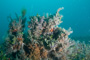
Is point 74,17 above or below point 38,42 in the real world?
above

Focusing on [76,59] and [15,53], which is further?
[76,59]

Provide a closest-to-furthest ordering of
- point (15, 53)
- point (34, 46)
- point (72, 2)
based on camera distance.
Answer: point (34, 46) → point (15, 53) → point (72, 2)

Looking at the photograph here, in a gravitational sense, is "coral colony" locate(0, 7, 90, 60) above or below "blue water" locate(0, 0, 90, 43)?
below

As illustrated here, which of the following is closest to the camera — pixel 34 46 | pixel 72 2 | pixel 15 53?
pixel 34 46

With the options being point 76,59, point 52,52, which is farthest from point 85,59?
point 52,52

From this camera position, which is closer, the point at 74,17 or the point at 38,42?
the point at 38,42

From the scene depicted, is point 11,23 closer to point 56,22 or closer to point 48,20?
point 48,20

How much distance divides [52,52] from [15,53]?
2001 millimetres

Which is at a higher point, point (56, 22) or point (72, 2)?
point (72, 2)

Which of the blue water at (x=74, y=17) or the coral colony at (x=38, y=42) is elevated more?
the blue water at (x=74, y=17)

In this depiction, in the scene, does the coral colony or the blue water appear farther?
the blue water

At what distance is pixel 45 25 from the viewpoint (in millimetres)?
5582

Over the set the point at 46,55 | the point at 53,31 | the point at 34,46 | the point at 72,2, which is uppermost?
the point at 72,2

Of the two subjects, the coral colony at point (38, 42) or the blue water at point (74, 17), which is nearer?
the coral colony at point (38, 42)
